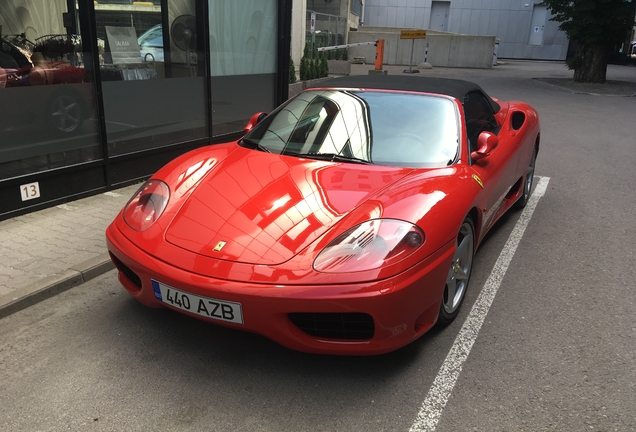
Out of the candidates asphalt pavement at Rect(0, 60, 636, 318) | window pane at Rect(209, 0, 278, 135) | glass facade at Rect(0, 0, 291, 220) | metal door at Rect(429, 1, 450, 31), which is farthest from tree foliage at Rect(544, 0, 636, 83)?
metal door at Rect(429, 1, 450, 31)

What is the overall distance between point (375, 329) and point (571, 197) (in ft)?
14.8

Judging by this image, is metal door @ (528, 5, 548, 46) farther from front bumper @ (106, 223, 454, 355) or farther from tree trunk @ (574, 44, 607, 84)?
front bumper @ (106, 223, 454, 355)

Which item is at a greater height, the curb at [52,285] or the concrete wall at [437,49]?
the concrete wall at [437,49]

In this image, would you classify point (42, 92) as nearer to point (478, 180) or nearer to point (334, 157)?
point (334, 157)

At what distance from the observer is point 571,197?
20.0 ft

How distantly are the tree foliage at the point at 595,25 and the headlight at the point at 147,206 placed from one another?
777 inches

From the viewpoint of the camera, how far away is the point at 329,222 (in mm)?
2762

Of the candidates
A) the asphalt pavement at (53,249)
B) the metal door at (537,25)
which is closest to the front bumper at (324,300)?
the asphalt pavement at (53,249)

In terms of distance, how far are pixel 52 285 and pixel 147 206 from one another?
3.56ft

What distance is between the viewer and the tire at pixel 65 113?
5.25 meters

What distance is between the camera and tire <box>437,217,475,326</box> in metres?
3.11

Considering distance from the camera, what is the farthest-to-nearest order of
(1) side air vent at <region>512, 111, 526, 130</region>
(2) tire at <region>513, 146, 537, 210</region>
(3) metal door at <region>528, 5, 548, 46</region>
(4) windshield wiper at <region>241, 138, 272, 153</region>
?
1. (3) metal door at <region>528, 5, 548, 46</region>
2. (2) tire at <region>513, 146, 537, 210</region>
3. (1) side air vent at <region>512, 111, 526, 130</region>
4. (4) windshield wiper at <region>241, 138, 272, 153</region>

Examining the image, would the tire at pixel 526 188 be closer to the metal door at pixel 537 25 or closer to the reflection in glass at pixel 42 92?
the reflection in glass at pixel 42 92

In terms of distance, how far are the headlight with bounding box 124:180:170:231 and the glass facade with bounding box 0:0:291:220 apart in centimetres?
225
